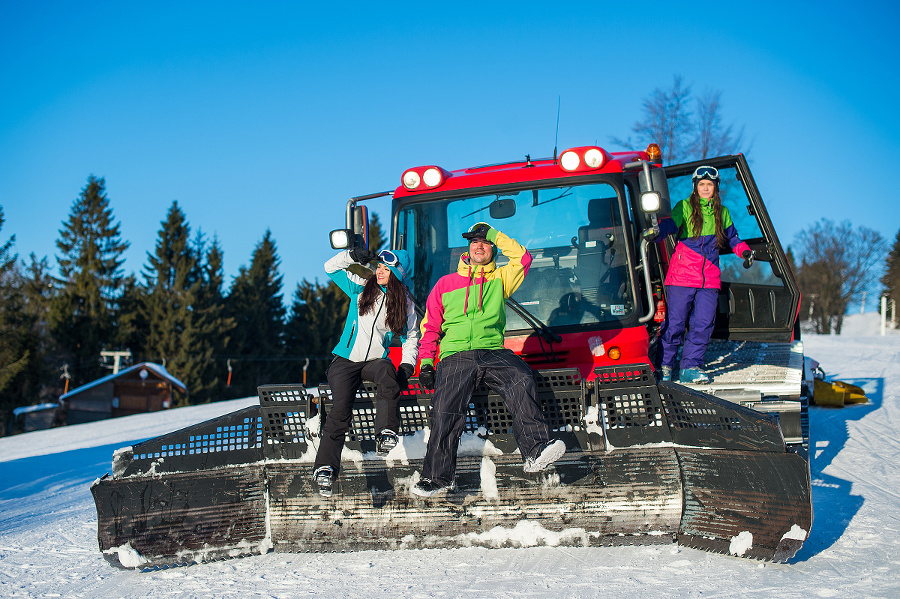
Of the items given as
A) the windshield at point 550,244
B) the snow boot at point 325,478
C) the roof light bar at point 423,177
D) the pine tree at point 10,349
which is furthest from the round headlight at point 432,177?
the pine tree at point 10,349

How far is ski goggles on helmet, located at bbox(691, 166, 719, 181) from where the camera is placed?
18.1 feet

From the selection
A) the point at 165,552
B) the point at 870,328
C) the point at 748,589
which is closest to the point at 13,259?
the point at 165,552

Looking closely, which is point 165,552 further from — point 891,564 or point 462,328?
point 891,564

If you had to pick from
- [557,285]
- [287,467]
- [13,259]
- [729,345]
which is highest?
[13,259]

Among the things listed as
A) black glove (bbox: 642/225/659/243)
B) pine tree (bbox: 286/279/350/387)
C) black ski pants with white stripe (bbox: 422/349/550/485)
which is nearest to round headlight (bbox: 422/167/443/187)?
black glove (bbox: 642/225/659/243)

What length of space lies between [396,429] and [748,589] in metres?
1.91

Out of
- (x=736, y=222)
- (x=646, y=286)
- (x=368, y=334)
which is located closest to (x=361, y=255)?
(x=368, y=334)

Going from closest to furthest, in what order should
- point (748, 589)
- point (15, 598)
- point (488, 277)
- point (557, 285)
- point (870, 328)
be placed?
point (748, 589), point (15, 598), point (488, 277), point (557, 285), point (870, 328)

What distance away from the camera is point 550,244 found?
515cm

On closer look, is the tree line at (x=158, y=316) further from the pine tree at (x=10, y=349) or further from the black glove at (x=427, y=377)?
the black glove at (x=427, y=377)

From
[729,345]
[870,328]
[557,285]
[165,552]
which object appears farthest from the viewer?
[870,328]

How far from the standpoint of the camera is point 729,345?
19.0 feet

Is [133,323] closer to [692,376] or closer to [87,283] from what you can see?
[87,283]

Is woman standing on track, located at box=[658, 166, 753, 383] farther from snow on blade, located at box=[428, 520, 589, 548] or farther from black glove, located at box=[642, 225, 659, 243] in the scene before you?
snow on blade, located at box=[428, 520, 589, 548]
